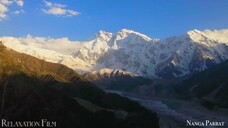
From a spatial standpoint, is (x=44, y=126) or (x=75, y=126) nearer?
(x=44, y=126)

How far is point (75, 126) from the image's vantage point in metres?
197

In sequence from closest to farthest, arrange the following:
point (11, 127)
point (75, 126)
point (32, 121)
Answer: point (11, 127), point (32, 121), point (75, 126)

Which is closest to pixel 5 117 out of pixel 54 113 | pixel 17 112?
pixel 17 112

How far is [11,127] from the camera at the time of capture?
563 feet

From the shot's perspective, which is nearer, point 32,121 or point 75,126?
point 32,121

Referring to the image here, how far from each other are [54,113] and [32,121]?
1685 centimetres

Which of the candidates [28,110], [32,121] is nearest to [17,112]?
[28,110]

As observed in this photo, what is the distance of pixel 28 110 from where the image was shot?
648 feet

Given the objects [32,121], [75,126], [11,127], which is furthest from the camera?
[75,126]

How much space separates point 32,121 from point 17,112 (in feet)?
57.6

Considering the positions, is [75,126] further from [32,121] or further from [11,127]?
[11,127]

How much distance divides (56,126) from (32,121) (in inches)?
367

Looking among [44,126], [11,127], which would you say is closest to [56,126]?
[44,126]

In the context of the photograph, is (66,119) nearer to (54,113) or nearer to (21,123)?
(54,113)
